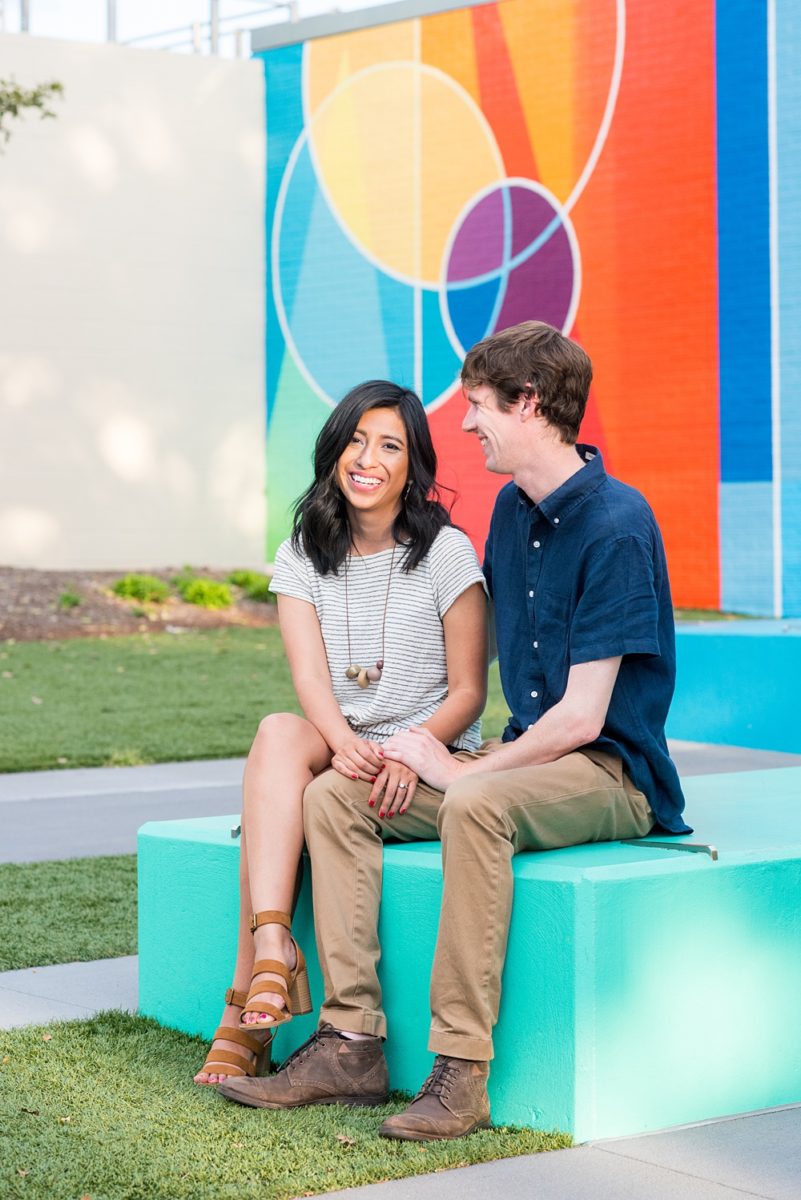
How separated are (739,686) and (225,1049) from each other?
20.9 ft

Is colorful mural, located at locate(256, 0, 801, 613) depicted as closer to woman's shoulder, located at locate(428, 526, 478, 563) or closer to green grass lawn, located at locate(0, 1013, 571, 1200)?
woman's shoulder, located at locate(428, 526, 478, 563)

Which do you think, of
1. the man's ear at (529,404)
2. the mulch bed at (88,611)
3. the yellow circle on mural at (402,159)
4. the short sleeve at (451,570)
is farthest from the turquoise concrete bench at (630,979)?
the yellow circle on mural at (402,159)

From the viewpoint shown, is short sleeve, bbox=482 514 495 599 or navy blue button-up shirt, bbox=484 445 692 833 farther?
short sleeve, bbox=482 514 495 599

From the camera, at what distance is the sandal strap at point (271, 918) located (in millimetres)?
3469

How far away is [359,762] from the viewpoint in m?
3.52

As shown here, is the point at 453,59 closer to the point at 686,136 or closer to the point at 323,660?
the point at 686,136

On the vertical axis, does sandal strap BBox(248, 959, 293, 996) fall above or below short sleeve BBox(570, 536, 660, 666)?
below

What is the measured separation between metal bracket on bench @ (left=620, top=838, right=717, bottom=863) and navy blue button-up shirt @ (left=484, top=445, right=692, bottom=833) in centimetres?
11

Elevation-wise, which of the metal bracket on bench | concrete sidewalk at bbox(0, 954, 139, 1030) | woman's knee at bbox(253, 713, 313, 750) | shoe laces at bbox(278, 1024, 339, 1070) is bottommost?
concrete sidewalk at bbox(0, 954, 139, 1030)

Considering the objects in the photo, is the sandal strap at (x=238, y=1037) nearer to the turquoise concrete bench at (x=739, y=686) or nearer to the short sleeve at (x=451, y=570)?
the short sleeve at (x=451, y=570)

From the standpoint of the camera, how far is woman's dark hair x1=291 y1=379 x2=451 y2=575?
3.91m

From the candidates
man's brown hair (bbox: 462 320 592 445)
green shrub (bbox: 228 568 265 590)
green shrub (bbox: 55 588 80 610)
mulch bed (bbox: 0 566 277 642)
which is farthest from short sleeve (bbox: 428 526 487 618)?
green shrub (bbox: 228 568 265 590)

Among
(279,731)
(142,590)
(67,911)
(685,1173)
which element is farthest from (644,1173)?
(142,590)

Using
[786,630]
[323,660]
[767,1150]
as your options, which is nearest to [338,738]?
[323,660]
